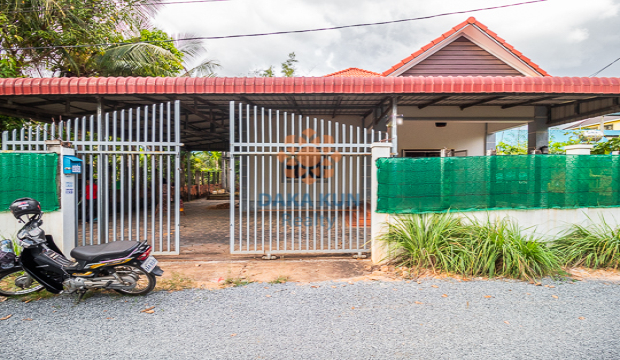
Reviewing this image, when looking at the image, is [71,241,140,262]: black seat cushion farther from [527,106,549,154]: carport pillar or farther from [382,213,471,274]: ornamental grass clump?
[527,106,549,154]: carport pillar

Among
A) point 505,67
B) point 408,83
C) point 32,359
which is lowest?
point 32,359

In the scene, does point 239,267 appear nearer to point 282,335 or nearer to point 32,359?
point 282,335

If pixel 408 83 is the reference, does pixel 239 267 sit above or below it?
below

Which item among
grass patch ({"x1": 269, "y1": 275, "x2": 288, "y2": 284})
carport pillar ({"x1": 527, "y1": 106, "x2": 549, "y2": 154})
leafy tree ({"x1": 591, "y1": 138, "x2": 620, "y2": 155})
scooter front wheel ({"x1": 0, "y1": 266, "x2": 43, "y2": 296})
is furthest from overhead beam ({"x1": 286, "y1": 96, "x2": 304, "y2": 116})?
leafy tree ({"x1": 591, "y1": 138, "x2": 620, "y2": 155})

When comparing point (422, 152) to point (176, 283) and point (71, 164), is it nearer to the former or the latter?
point (176, 283)

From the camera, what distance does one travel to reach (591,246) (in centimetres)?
473

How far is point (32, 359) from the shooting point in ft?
8.16

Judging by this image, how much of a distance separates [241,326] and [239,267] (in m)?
1.79

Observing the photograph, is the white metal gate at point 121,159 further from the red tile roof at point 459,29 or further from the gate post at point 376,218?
the red tile roof at point 459,29

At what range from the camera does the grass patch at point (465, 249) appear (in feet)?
13.8

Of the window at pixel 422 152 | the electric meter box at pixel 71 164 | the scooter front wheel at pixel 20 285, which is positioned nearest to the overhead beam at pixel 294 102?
the window at pixel 422 152

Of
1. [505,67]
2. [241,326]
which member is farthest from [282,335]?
[505,67]

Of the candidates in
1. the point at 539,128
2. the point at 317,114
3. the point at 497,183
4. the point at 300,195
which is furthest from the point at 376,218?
the point at 539,128

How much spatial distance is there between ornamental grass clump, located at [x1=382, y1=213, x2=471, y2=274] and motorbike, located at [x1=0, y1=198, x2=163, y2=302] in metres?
2.99
